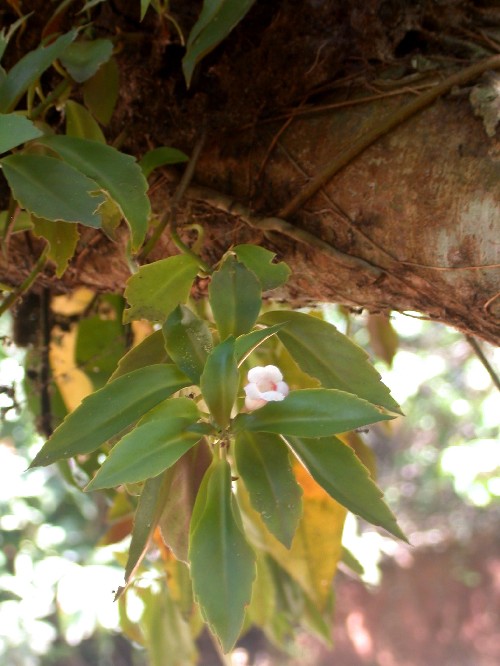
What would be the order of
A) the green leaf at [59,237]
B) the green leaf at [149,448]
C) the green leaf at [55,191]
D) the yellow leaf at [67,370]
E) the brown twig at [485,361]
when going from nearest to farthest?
the green leaf at [149,448] < the green leaf at [55,191] < the green leaf at [59,237] < the brown twig at [485,361] < the yellow leaf at [67,370]

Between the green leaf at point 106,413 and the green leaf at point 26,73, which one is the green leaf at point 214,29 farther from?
the green leaf at point 106,413

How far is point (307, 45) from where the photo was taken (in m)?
0.65

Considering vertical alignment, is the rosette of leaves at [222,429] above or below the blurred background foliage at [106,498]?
above

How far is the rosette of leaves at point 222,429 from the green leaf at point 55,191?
6cm

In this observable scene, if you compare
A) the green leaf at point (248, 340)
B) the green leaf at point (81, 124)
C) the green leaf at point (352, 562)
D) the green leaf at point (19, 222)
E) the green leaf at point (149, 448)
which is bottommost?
the green leaf at point (352, 562)

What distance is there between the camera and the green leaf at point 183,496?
0.54 metres

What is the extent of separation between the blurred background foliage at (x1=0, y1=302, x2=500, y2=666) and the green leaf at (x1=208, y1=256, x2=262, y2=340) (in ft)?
0.66

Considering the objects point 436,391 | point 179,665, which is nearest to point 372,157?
point 179,665

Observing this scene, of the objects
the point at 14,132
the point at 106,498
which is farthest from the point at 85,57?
the point at 106,498

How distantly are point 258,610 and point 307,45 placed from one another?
82 cm

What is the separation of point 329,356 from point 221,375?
0.37ft

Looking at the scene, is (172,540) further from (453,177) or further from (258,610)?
(258,610)

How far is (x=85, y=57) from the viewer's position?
0.62 metres

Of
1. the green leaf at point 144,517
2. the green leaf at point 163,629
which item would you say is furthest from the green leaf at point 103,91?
the green leaf at point 163,629
